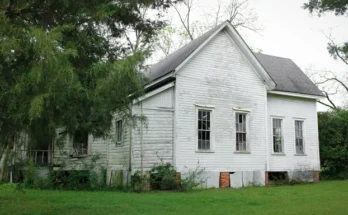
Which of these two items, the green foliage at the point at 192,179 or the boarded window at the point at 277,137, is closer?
the green foliage at the point at 192,179

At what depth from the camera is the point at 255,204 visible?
10625 mm

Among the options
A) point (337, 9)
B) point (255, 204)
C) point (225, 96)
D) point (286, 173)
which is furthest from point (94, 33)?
point (286, 173)

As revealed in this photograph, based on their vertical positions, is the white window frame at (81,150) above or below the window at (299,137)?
below

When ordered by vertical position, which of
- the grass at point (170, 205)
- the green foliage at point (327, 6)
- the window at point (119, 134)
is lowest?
the grass at point (170, 205)

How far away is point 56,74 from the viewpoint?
4.88 metres

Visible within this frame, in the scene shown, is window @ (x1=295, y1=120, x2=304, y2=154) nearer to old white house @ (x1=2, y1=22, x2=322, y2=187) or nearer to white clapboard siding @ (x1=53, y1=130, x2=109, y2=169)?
old white house @ (x1=2, y1=22, x2=322, y2=187)

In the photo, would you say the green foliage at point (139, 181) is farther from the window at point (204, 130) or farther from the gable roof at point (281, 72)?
the gable roof at point (281, 72)

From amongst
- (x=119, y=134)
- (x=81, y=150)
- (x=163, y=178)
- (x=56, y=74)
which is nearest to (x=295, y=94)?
(x=163, y=178)

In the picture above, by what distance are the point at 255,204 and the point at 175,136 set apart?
5845 mm

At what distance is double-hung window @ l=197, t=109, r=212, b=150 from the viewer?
16.6 meters

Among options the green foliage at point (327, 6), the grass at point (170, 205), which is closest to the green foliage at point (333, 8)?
the green foliage at point (327, 6)

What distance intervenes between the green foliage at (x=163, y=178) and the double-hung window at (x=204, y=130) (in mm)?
2006

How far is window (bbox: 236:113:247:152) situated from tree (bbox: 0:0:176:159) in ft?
36.4

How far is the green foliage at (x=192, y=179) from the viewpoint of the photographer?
14930mm
